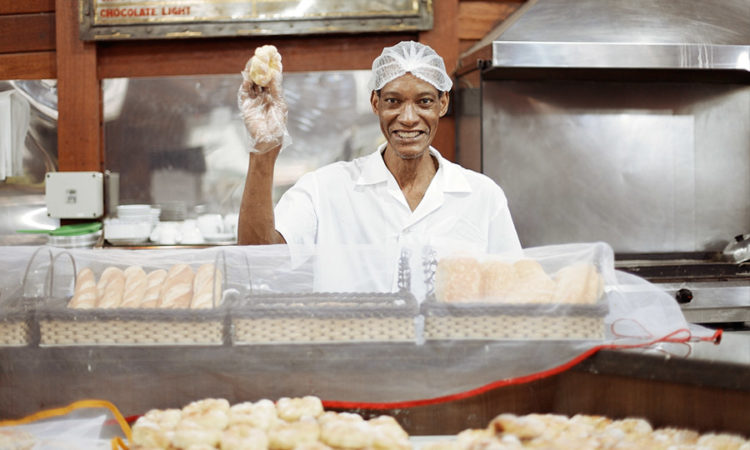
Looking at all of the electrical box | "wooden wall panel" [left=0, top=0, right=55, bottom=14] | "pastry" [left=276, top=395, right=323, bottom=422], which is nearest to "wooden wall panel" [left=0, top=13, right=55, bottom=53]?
"wooden wall panel" [left=0, top=0, right=55, bottom=14]

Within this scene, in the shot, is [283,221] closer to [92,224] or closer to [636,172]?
[92,224]

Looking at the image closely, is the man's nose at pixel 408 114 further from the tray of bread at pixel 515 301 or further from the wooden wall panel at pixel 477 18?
the wooden wall panel at pixel 477 18

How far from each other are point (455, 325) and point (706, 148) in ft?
10.9

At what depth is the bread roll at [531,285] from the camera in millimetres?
1214

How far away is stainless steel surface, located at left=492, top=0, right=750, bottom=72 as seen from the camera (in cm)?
304

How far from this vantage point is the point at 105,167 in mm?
3791

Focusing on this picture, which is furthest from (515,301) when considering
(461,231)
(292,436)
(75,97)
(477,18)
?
(75,97)

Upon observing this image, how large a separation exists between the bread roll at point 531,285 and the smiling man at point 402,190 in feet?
2.71

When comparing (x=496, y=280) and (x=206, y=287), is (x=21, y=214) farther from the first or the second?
(x=496, y=280)

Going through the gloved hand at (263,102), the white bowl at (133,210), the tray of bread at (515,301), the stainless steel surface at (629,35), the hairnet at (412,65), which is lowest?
the tray of bread at (515,301)

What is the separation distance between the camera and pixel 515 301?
121cm

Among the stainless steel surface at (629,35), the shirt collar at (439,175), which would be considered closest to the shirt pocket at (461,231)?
the shirt collar at (439,175)

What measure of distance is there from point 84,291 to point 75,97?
2907 mm

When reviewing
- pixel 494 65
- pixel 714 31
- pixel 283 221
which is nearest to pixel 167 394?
pixel 283 221
